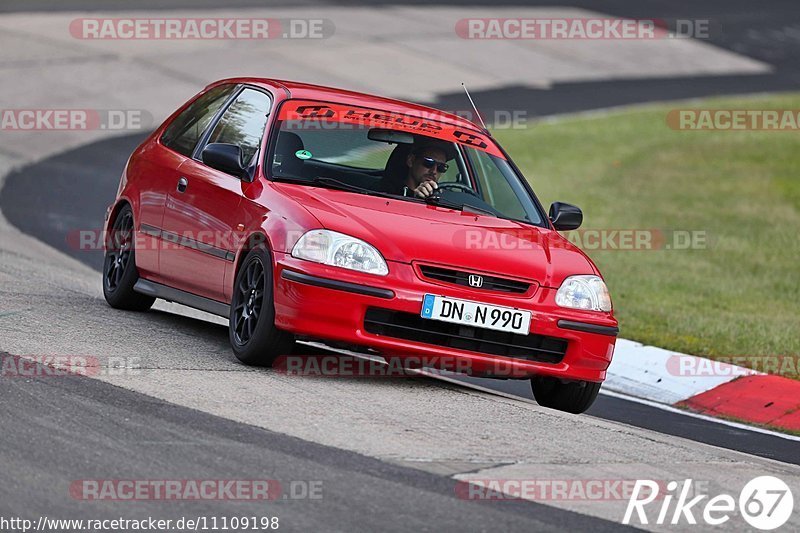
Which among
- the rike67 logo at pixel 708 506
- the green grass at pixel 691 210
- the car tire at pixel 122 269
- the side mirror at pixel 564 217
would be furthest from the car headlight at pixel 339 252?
the green grass at pixel 691 210

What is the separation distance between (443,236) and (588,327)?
3.09 ft

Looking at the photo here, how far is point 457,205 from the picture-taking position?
9.17m

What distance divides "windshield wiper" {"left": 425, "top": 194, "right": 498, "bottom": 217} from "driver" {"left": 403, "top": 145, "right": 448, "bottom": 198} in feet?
0.22

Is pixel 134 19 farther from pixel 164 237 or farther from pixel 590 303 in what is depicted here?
pixel 590 303

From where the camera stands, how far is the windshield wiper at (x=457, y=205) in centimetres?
912

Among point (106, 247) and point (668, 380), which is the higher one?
point (106, 247)

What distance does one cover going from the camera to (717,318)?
12875mm

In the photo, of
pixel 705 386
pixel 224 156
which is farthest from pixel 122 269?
pixel 705 386

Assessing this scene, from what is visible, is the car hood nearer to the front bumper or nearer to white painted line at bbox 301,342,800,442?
the front bumper

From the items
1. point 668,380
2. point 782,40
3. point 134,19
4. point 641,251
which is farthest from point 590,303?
point 782,40

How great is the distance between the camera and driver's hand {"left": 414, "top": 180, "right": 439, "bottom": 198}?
30.2ft

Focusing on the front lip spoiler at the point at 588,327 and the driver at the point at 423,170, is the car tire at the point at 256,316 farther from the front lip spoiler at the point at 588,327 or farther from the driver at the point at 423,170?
the front lip spoiler at the point at 588,327

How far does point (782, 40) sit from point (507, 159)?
29.1 m

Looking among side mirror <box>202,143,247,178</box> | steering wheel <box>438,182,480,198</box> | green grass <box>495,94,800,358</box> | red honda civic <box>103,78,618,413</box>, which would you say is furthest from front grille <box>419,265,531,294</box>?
green grass <box>495,94,800,358</box>
